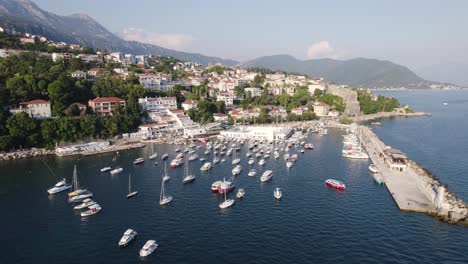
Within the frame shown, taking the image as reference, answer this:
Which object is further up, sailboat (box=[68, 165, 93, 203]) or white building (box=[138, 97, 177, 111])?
white building (box=[138, 97, 177, 111])

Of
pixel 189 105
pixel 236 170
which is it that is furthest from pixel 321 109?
pixel 236 170

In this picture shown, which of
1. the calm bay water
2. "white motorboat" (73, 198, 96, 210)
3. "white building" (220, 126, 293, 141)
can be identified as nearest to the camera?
the calm bay water

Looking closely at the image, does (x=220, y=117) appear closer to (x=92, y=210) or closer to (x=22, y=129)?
(x=22, y=129)

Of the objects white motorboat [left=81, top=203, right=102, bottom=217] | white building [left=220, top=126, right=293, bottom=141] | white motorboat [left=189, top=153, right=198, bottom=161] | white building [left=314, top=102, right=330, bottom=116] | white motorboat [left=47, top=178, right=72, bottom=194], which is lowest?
white motorboat [left=81, top=203, right=102, bottom=217]

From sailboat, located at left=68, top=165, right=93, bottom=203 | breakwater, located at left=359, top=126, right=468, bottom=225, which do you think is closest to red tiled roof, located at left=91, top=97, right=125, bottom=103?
sailboat, located at left=68, top=165, right=93, bottom=203

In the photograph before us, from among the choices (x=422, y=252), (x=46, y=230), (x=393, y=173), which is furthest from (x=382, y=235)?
(x=46, y=230)

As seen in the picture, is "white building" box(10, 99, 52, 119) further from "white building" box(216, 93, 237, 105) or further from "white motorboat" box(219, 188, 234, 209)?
"white building" box(216, 93, 237, 105)

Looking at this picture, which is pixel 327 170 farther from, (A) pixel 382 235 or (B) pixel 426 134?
(B) pixel 426 134
